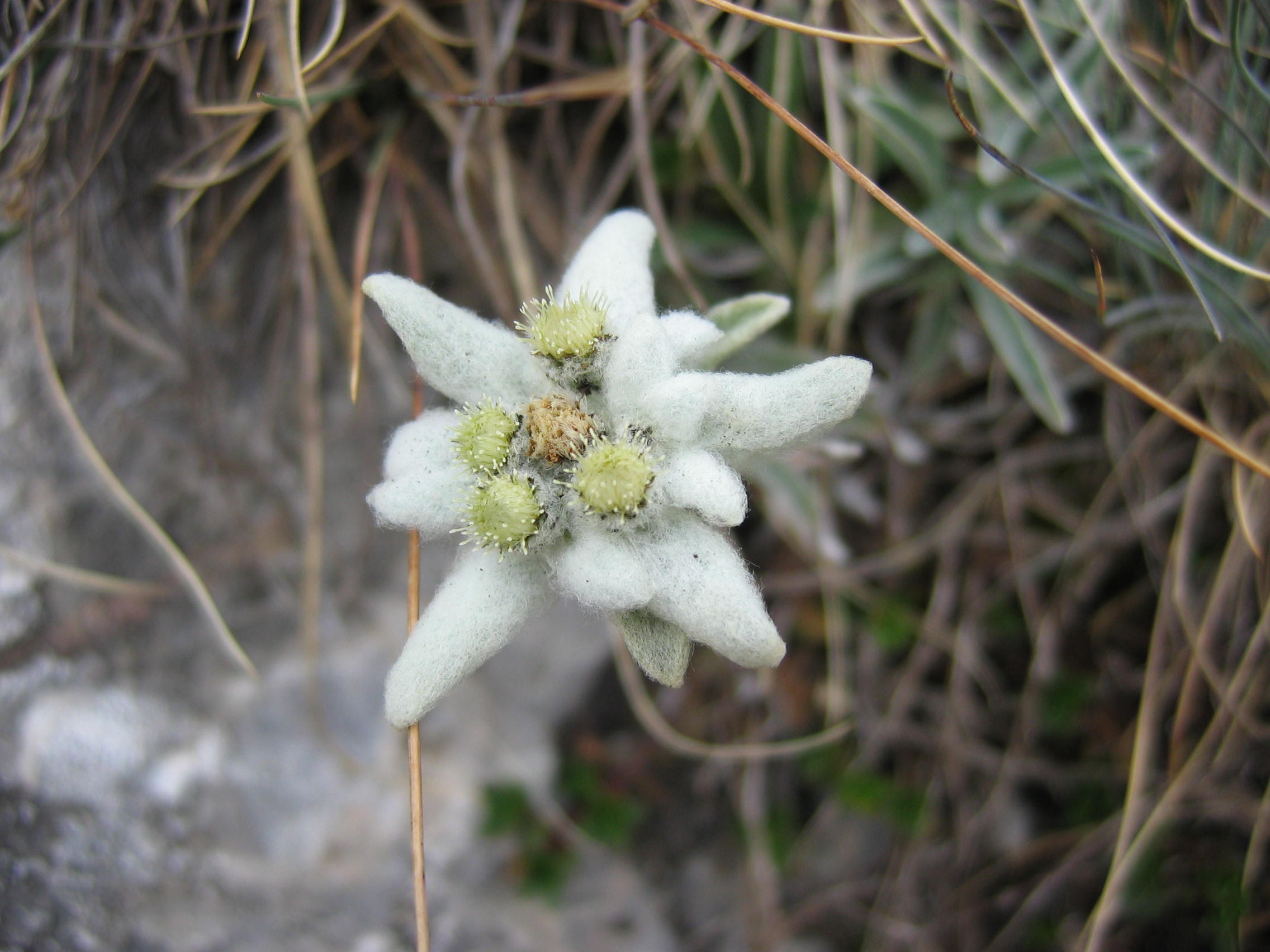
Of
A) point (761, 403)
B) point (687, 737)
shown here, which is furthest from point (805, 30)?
point (687, 737)

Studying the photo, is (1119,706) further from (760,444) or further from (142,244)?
(142,244)

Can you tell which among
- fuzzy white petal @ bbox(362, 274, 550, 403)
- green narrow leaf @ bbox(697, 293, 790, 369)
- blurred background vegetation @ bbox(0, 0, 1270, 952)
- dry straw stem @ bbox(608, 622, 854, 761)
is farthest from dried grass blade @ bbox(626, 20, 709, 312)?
dry straw stem @ bbox(608, 622, 854, 761)

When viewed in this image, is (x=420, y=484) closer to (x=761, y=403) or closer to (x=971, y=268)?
(x=761, y=403)

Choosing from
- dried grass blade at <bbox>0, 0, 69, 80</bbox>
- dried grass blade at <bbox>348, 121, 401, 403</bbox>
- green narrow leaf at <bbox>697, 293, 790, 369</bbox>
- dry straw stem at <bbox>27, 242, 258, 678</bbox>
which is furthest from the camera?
dried grass blade at <bbox>348, 121, 401, 403</bbox>

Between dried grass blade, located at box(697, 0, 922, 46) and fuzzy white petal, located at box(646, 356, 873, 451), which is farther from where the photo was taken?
dried grass blade, located at box(697, 0, 922, 46)

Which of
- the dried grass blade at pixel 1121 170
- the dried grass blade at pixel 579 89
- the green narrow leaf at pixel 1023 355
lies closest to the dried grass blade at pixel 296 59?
the dried grass blade at pixel 579 89

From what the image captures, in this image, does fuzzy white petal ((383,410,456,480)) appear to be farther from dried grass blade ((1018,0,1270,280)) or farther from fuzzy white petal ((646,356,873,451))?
dried grass blade ((1018,0,1270,280))
